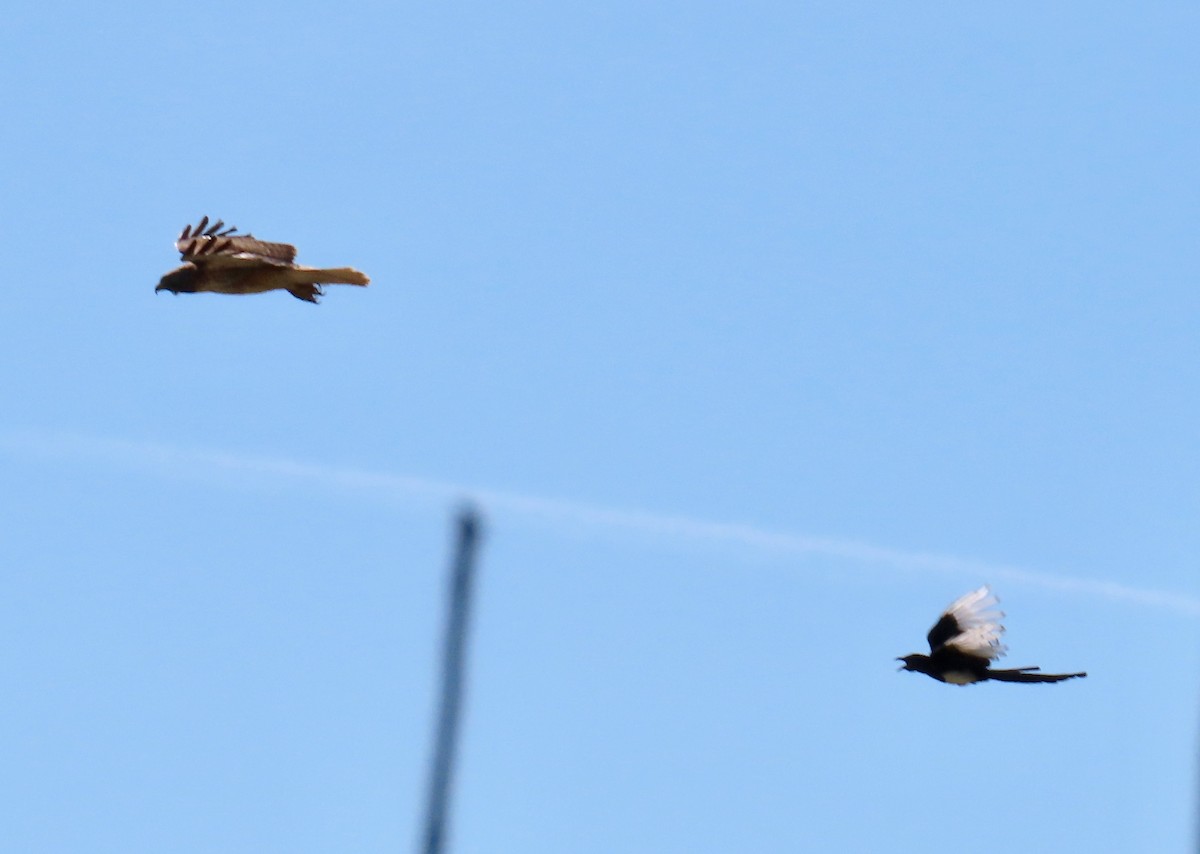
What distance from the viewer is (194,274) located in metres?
17.0

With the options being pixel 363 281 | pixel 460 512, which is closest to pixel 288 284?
pixel 363 281

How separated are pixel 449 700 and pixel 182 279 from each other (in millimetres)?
13144

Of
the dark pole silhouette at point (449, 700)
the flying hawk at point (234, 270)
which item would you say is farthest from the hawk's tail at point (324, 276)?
the dark pole silhouette at point (449, 700)

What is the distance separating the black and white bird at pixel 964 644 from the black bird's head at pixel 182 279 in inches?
298

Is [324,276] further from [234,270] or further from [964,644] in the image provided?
[964,644]

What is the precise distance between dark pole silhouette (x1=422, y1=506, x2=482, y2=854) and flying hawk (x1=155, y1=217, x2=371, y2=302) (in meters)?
12.6

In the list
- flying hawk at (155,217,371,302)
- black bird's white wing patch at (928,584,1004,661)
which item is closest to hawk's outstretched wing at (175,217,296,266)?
flying hawk at (155,217,371,302)

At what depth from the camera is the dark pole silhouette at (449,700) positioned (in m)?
4.30

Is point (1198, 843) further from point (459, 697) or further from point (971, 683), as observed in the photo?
point (971, 683)

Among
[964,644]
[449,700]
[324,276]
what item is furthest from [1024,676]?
[449,700]

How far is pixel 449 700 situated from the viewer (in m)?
4.31

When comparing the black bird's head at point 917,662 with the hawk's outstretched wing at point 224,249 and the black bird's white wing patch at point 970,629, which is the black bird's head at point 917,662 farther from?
the hawk's outstretched wing at point 224,249

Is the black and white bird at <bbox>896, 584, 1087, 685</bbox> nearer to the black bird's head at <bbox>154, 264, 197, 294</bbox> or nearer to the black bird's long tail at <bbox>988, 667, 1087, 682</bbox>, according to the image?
the black bird's long tail at <bbox>988, 667, 1087, 682</bbox>

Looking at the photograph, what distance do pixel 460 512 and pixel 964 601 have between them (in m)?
15.1
